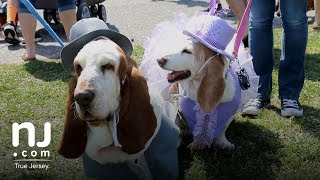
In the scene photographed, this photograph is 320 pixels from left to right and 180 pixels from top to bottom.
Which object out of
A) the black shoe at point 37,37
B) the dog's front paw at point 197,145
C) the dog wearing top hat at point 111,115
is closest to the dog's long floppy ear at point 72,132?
the dog wearing top hat at point 111,115

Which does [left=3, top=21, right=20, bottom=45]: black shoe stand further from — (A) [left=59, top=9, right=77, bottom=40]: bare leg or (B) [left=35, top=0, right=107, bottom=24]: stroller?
(A) [left=59, top=9, right=77, bottom=40]: bare leg

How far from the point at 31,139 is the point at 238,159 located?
48.2 inches

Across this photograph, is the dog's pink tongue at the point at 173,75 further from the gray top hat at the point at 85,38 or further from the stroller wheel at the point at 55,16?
the stroller wheel at the point at 55,16

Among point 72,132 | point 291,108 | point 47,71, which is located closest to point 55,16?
point 47,71

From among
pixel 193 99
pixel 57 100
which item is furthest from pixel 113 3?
pixel 193 99

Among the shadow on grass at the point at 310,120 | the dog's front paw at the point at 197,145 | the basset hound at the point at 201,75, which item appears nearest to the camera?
the basset hound at the point at 201,75

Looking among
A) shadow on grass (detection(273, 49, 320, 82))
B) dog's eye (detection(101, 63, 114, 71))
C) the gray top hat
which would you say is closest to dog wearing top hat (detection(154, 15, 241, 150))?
the gray top hat

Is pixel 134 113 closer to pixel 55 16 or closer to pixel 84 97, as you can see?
pixel 84 97

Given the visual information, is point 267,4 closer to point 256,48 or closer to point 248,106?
point 256,48

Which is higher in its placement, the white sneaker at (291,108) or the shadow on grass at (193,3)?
the white sneaker at (291,108)

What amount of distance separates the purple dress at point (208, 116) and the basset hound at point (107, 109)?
17.7 inches

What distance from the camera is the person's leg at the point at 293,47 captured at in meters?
2.86

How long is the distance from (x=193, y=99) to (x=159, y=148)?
43 cm

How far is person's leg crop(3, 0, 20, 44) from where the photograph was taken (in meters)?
4.73
